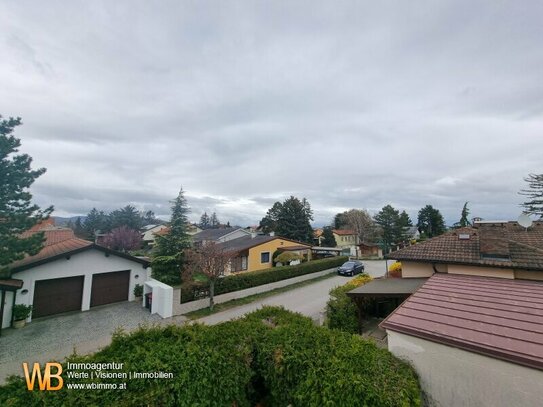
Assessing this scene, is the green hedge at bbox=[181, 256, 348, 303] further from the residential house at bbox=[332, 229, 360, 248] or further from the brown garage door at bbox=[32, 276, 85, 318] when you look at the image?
the residential house at bbox=[332, 229, 360, 248]

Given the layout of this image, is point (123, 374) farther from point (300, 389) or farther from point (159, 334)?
point (300, 389)

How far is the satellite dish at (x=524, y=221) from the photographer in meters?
13.4

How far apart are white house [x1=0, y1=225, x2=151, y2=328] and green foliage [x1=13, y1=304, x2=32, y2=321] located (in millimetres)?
294

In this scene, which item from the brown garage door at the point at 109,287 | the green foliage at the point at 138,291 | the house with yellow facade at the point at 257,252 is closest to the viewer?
the brown garage door at the point at 109,287

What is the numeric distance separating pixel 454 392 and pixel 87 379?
23.9 ft

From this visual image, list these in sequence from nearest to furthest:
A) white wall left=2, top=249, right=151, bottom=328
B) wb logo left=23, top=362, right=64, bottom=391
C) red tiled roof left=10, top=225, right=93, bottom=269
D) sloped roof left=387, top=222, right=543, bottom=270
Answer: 1. wb logo left=23, top=362, right=64, bottom=391
2. sloped roof left=387, top=222, right=543, bottom=270
3. white wall left=2, top=249, right=151, bottom=328
4. red tiled roof left=10, top=225, right=93, bottom=269

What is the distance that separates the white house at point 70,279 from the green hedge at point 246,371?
12364 mm

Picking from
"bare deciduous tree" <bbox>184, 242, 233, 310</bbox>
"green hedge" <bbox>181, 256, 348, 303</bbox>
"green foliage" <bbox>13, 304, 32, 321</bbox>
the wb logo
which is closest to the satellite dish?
"green hedge" <bbox>181, 256, 348, 303</bbox>

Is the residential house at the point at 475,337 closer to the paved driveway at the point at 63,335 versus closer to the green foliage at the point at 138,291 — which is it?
the paved driveway at the point at 63,335

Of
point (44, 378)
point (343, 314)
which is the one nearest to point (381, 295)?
point (343, 314)

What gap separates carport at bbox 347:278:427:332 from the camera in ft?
34.8

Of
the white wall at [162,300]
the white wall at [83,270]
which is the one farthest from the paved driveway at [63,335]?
the white wall at [83,270]

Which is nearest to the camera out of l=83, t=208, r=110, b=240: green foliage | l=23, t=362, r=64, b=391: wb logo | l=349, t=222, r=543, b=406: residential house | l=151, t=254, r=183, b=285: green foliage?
l=23, t=362, r=64, b=391: wb logo

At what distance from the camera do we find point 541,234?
12.9 m
